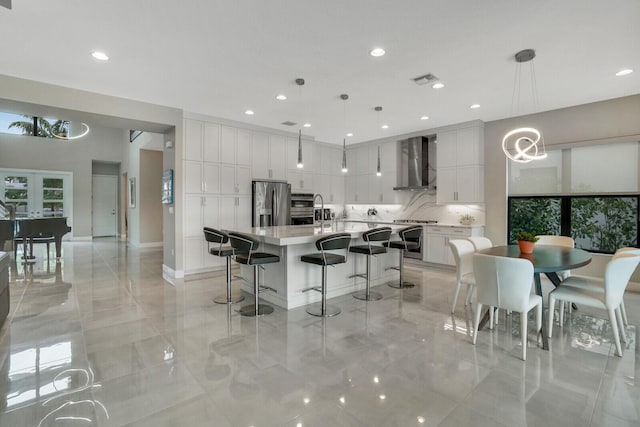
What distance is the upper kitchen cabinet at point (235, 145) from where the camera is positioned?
5.83m

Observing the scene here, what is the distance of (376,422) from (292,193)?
5454mm

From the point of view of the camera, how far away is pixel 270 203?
20.8 feet

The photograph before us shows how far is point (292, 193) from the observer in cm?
693

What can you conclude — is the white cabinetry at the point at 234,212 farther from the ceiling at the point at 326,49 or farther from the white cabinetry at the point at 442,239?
the white cabinetry at the point at 442,239

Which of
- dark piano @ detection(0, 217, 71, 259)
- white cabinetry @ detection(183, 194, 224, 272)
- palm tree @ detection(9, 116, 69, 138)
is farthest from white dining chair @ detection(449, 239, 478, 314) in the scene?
palm tree @ detection(9, 116, 69, 138)

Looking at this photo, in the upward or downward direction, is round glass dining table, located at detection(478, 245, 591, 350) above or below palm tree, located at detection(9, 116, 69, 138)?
below

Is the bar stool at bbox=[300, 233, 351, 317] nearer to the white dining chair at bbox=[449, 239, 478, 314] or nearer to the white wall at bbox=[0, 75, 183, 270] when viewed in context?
the white dining chair at bbox=[449, 239, 478, 314]

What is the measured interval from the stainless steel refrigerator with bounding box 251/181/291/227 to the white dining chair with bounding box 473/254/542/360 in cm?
427

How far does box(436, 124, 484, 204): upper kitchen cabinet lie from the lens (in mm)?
5895

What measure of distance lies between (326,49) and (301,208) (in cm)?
418

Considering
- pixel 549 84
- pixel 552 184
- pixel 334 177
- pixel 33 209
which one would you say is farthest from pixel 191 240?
pixel 33 209

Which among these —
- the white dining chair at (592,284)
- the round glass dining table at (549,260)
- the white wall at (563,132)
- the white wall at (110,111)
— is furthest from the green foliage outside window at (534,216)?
the white wall at (110,111)

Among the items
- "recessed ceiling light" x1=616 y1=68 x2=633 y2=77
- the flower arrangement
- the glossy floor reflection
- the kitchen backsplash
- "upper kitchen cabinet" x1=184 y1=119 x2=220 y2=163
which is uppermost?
"recessed ceiling light" x1=616 y1=68 x2=633 y2=77

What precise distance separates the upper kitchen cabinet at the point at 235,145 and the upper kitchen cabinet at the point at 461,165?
3.80 metres
